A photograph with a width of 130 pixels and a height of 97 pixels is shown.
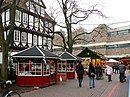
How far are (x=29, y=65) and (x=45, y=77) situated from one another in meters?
1.48

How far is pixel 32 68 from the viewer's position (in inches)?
772

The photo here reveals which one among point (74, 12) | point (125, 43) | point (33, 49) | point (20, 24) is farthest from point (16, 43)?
point (125, 43)

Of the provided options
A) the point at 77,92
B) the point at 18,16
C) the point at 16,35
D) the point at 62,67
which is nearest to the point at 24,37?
the point at 16,35

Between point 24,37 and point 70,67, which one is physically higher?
point 24,37

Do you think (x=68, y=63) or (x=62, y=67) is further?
(x=68, y=63)

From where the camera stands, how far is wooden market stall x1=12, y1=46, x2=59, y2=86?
1922cm

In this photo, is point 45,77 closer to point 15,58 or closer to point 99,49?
point 15,58

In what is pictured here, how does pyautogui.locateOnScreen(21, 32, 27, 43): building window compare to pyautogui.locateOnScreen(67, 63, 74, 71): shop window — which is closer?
pyautogui.locateOnScreen(67, 63, 74, 71): shop window

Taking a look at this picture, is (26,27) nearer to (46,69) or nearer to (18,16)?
(18,16)

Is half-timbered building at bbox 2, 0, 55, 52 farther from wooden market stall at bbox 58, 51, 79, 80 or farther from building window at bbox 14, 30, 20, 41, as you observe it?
wooden market stall at bbox 58, 51, 79, 80

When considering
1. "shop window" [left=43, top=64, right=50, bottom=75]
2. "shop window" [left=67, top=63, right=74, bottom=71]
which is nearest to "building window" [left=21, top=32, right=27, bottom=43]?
"shop window" [left=67, top=63, right=74, bottom=71]

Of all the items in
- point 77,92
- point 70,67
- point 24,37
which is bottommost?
point 77,92

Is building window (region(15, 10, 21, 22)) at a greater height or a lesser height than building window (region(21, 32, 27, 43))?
greater

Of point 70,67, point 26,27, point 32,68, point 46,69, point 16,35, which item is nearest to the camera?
point 32,68
